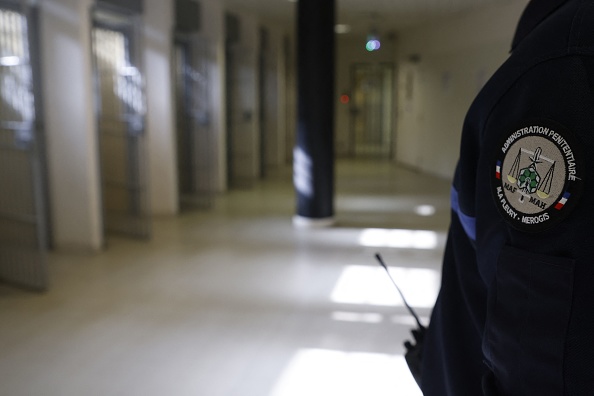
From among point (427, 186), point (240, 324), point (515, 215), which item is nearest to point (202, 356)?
point (240, 324)

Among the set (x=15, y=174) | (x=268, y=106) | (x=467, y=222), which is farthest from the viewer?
(x=268, y=106)

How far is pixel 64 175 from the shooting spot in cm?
631

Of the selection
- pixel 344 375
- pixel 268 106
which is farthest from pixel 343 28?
pixel 344 375

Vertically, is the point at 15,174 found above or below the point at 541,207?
below

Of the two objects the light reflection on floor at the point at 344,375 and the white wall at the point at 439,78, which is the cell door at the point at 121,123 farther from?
the white wall at the point at 439,78

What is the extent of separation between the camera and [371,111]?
2016cm

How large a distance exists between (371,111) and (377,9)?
8.51m

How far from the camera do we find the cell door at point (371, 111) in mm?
18800

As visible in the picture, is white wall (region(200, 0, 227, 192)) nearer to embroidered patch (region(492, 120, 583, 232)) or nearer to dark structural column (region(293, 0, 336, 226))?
dark structural column (region(293, 0, 336, 226))

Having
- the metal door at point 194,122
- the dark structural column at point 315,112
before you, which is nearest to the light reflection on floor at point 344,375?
the dark structural column at point 315,112

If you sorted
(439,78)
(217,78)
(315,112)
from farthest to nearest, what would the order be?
(439,78) < (217,78) < (315,112)

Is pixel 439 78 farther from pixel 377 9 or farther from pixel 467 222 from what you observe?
pixel 467 222

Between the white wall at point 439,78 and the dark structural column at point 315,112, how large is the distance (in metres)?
2.51

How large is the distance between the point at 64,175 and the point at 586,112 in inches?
249
